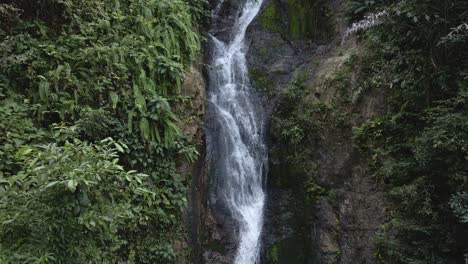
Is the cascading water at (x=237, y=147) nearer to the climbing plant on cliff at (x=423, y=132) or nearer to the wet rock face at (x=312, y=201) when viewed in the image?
the wet rock face at (x=312, y=201)

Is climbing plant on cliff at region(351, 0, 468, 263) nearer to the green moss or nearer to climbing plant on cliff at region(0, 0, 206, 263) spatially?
climbing plant on cliff at region(0, 0, 206, 263)

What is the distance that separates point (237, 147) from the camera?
10.1 meters

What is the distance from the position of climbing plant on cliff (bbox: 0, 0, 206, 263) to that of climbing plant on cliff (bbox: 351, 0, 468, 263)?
4.36m

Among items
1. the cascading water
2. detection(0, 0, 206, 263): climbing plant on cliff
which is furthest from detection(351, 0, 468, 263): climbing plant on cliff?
detection(0, 0, 206, 263): climbing plant on cliff

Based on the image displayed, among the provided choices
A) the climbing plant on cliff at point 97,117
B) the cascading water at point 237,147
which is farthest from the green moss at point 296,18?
the climbing plant on cliff at point 97,117

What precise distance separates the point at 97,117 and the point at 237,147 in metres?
4.68

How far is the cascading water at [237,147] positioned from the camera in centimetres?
926

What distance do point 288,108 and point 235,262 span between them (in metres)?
4.63

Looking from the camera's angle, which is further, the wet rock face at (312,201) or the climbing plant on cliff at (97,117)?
the wet rock face at (312,201)

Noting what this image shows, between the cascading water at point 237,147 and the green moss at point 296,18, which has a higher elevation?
the green moss at point 296,18

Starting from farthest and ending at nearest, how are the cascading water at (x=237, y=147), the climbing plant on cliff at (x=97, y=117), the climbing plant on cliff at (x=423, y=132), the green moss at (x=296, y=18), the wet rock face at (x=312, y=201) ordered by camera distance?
1. the green moss at (x=296, y=18)
2. the cascading water at (x=237, y=147)
3. the wet rock face at (x=312, y=201)
4. the climbing plant on cliff at (x=423, y=132)
5. the climbing plant on cliff at (x=97, y=117)

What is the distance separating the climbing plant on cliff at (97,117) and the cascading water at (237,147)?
6.88 ft

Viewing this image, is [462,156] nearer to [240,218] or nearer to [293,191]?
[293,191]

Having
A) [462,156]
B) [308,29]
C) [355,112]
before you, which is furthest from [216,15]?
[462,156]
